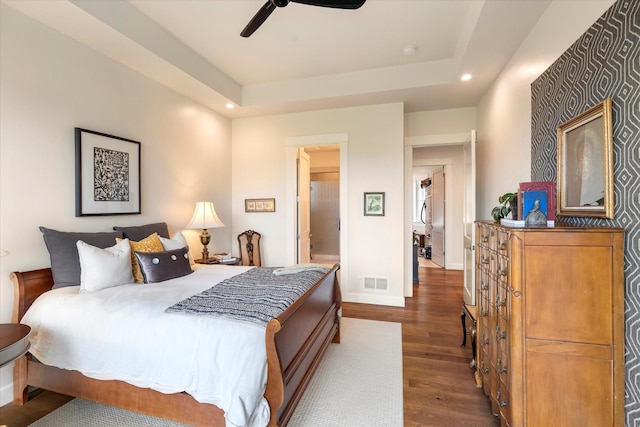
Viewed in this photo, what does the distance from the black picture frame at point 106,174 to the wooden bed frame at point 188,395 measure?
71 cm

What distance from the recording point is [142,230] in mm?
2902

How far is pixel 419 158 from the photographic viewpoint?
20.1ft

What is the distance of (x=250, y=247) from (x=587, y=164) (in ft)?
13.1

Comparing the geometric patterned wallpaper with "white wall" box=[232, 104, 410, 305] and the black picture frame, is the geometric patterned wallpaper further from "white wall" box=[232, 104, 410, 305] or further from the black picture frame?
the black picture frame

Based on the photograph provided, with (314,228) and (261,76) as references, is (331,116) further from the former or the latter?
(314,228)

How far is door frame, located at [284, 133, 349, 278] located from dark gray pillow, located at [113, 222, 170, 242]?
179cm

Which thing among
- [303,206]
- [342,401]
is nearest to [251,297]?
[342,401]

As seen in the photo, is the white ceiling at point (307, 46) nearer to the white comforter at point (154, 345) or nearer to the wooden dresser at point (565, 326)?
the wooden dresser at point (565, 326)

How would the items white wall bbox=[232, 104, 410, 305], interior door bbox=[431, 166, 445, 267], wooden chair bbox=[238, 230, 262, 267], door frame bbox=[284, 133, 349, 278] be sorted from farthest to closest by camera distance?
interior door bbox=[431, 166, 445, 267] < wooden chair bbox=[238, 230, 262, 267] < door frame bbox=[284, 133, 349, 278] < white wall bbox=[232, 104, 410, 305]

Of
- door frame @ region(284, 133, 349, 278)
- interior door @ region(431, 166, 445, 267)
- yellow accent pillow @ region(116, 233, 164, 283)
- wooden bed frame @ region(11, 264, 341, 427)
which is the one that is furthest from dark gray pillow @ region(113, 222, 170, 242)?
interior door @ region(431, 166, 445, 267)

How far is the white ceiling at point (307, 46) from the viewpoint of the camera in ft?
7.69

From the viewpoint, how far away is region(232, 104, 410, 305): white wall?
13.3ft

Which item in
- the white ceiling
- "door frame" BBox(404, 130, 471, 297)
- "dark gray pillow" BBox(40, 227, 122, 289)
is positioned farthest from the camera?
"door frame" BBox(404, 130, 471, 297)

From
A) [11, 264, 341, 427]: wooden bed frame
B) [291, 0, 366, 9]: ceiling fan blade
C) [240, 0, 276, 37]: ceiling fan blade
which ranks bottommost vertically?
[11, 264, 341, 427]: wooden bed frame
